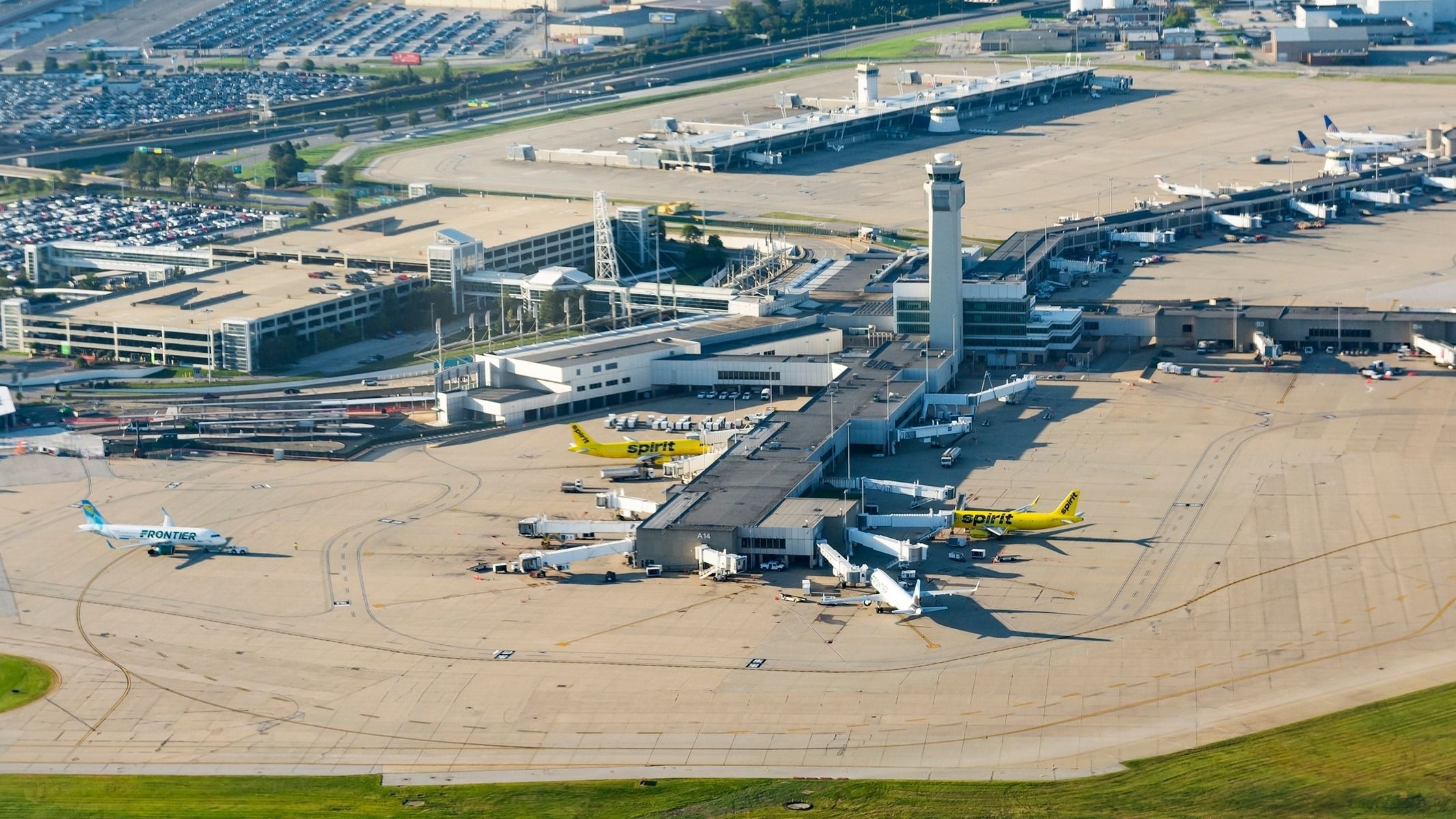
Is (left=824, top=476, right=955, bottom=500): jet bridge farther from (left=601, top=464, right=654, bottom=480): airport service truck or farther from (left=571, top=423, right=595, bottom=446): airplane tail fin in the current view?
(left=571, top=423, right=595, bottom=446): airplane tail fin

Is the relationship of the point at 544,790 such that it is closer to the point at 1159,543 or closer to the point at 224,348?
the point at 1159,543

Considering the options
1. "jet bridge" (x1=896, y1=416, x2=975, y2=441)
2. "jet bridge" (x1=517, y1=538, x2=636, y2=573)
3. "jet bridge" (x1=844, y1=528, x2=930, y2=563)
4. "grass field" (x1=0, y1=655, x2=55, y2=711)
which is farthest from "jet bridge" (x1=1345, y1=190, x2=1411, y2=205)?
"grass field" (x1=0, y1=655, x2=55, y2=711)

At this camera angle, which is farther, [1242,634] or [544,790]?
[1242,634]

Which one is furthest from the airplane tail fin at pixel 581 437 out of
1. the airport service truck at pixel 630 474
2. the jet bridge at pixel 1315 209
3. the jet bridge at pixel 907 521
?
the jet bridge at pixel 1315 209

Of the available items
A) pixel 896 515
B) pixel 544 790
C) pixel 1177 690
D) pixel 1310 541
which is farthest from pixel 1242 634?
pixel 544 790

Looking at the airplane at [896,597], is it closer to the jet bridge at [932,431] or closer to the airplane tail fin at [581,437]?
the jet bridge at [932,431]

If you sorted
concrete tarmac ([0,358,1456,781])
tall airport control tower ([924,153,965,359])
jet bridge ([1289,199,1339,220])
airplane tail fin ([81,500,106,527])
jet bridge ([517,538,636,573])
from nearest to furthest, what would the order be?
concrete tarmac ([0,358,1456,781])
jet bridge ([517,538,636,573])
airplane tail fin ([81,500,106,527])
tall airport control tower ([924,153,965,359])
jet bridge ([1289,199,1339,220])

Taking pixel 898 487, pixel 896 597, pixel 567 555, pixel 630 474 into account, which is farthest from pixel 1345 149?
pixel 567 555
